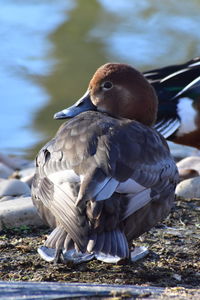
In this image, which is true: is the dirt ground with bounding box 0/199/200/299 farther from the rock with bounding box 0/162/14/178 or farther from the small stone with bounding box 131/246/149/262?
the rock with bounding box 0/162/14/178

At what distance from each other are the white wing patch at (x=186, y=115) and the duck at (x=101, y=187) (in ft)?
9.00

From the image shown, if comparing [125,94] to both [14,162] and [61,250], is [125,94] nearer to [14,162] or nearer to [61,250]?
[61,250]

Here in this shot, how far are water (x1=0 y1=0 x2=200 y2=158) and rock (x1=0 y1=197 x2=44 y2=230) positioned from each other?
3.59m

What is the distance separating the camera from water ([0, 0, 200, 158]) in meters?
9.73

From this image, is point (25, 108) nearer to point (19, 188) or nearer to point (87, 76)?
point (87, 76)

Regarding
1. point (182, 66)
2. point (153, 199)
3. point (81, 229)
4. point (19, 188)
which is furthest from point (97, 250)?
point (182, 66)

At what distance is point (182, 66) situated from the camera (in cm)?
804

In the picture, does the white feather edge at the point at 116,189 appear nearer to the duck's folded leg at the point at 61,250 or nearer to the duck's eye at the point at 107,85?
the duck's folded leg at the point at 61,250

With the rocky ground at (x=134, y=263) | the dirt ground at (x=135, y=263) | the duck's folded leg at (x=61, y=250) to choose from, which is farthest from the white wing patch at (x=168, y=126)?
the duck's folded leg at (x=61, y=250)

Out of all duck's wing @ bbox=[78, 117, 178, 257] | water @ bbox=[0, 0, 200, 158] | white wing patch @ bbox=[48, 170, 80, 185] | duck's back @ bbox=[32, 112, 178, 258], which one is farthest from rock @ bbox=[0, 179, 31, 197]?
water @ bbox=[0, 0, 200, 158]

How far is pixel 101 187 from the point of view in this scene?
4.25 m

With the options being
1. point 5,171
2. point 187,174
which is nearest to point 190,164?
point 187,174

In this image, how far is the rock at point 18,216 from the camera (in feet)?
17.5

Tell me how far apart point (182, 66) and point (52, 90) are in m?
2.72
